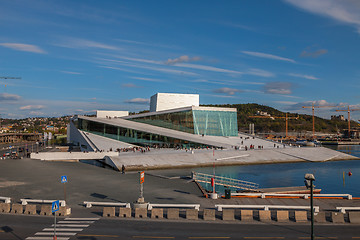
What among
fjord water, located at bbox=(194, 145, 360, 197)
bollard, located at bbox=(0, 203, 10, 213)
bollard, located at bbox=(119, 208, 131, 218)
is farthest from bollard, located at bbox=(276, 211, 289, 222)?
bollard, located at bbox=(0, 203, 10, 213)

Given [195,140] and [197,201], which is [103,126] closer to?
[195,140]

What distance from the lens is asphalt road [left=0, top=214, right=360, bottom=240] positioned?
15.0 m

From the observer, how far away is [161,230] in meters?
15.9

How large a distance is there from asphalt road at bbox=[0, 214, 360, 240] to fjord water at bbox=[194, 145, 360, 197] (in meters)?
16.8

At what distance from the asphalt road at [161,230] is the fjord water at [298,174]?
1683 centimetres

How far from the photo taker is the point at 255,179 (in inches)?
1651

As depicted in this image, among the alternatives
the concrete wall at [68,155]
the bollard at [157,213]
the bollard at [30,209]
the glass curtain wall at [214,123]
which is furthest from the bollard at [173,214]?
the glass curtain wall at [214,123]

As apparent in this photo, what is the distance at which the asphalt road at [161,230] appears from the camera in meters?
15.0

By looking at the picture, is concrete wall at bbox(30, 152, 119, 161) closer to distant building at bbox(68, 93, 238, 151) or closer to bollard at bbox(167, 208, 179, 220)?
distant building at bbox(68, 93, 238, 151)

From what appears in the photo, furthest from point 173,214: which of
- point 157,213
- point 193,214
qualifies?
point 193,214

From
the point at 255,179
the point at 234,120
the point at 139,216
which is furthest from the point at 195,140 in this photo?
the point at 139,216

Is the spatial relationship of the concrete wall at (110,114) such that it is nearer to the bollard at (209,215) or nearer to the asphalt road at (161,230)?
the asphalt road at (161,230)

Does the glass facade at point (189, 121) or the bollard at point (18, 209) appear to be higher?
the glass facade at point (189, 121)

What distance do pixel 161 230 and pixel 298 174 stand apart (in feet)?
119
